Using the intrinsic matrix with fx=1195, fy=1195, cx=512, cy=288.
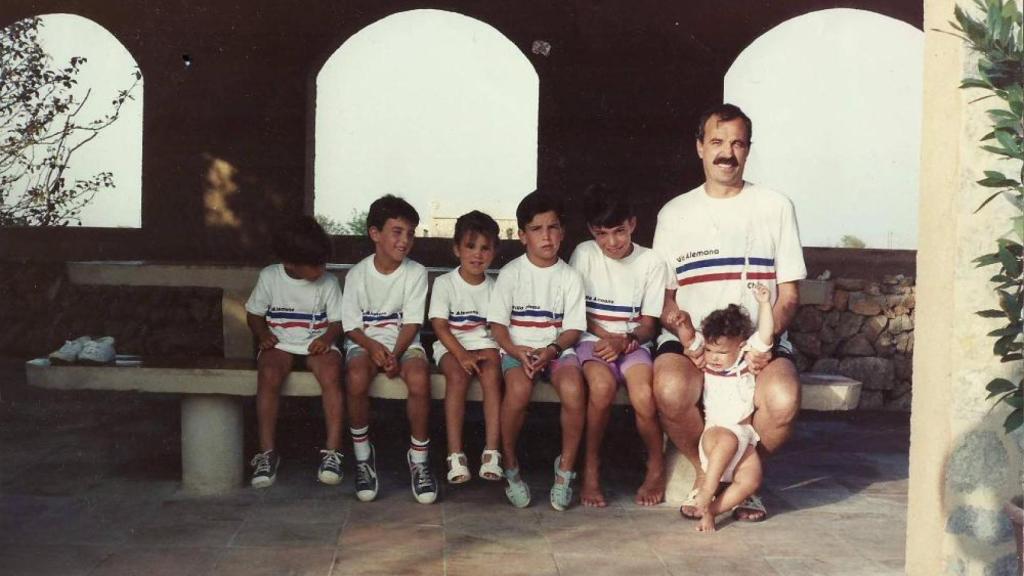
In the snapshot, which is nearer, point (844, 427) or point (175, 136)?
point (844, 427)

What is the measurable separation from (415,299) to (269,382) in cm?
72

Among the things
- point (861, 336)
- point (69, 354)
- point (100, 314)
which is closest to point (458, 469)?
point (69, 354)

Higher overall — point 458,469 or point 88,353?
point 88,353

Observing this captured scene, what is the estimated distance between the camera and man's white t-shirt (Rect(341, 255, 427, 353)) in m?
5.23

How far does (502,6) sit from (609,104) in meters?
1.00

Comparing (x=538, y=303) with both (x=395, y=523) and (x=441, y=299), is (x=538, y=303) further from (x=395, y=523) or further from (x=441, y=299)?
(x=395, y=523)

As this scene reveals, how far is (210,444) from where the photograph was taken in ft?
16.8

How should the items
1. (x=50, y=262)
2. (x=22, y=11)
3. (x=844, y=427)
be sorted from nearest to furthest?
(x=844, y=427), (x=22, y=11), (x=50, y=262)

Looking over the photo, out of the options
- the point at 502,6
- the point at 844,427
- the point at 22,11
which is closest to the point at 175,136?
the point at 22,11

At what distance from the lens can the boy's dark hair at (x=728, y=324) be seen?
4.68m

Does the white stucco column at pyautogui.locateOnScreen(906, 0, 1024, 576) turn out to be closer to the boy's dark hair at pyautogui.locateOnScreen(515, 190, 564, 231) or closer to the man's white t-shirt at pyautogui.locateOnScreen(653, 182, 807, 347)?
the man's white t-shirt at pyautogui.locateOnScreen(653, 182, 807, 347)

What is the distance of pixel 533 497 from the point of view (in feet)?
17.0

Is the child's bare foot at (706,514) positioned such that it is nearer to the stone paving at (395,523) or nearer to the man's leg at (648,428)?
the stone paving at (395,523)

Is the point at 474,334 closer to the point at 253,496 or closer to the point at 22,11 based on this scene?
the point at 253,496
